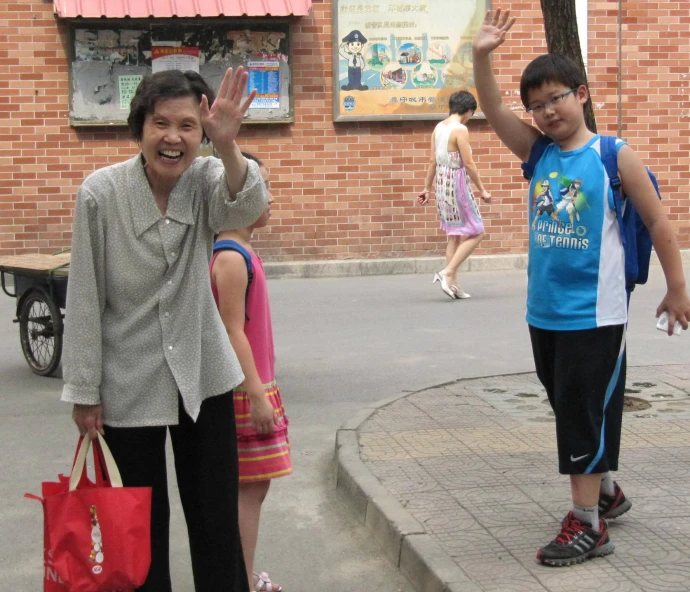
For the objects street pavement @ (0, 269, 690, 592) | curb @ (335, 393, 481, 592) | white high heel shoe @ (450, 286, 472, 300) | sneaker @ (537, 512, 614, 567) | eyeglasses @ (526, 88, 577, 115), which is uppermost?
eyeglasses @ (526, 88, 577, 115)

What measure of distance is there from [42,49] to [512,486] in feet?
34.1

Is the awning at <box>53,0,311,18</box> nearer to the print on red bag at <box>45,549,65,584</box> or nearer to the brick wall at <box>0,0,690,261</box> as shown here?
the brick wall at <box>0,0,690,261</box>

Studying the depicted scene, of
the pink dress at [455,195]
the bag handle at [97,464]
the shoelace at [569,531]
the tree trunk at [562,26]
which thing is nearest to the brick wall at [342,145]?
the pink dress at [455,195]

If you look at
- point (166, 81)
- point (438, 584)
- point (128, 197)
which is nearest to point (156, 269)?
point (128, 197)

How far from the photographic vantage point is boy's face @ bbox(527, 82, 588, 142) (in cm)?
417

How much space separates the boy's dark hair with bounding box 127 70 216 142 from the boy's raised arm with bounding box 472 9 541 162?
135 centimetres

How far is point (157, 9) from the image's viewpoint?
1345cm

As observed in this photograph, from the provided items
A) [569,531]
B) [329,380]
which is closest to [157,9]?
[329,380]

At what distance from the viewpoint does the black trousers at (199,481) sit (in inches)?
133

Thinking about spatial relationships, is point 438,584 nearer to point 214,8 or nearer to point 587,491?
point 587,491

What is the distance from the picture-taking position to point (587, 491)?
4270mm

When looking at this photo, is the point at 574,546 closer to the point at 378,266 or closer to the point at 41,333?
the point at 41,333

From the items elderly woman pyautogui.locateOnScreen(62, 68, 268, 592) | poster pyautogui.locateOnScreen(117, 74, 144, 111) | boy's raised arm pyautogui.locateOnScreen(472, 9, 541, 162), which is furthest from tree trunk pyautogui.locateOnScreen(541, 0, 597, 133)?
poster pyautogui.locateOnScreen(117, 74, 144, 111)

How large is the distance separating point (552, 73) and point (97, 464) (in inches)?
84.2
